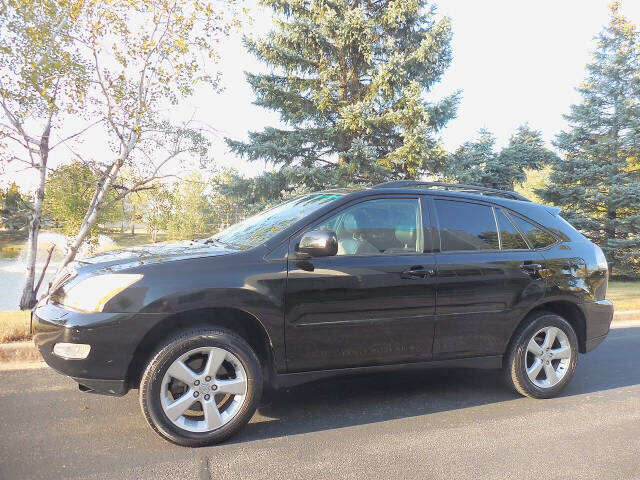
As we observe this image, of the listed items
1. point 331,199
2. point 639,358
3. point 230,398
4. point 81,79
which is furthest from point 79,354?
point 81,79

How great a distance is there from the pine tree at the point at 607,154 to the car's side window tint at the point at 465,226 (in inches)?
715

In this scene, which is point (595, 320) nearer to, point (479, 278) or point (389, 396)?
point (479, 278)

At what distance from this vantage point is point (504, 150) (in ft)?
55.0

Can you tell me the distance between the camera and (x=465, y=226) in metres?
3.84

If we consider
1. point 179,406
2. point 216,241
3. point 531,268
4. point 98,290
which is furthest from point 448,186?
point 98,290

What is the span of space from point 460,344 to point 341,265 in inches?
48.2

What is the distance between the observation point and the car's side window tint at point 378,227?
341cm

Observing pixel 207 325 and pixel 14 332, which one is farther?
pixel 14 332

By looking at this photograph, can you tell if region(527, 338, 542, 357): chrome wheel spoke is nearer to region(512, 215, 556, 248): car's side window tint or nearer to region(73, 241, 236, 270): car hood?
region(512, 215, 556, 248): car's side window tint

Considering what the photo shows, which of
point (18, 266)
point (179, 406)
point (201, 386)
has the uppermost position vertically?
point (201, 386)

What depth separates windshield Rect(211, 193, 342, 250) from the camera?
339 centimetres

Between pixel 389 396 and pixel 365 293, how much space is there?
1183 millimetres

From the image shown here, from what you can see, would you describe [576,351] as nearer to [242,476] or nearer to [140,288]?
[242,476]

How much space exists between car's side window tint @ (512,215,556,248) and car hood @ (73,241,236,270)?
103 inches
